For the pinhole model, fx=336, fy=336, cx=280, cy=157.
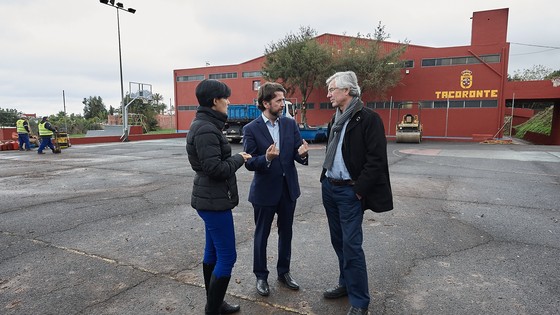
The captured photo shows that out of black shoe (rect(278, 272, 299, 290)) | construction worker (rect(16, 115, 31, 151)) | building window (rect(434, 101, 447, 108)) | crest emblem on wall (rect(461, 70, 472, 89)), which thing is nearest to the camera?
black shoe (rect(278, 272, 299, 290))

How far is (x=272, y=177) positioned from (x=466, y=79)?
26.2 metres

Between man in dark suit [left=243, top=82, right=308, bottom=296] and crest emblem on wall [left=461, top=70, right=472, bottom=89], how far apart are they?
25.7 meters

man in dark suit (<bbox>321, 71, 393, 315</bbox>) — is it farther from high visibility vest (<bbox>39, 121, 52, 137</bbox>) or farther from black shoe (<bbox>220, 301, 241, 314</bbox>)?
high visibility vest (<bbox>39, 121, 52, 137</bbox>)

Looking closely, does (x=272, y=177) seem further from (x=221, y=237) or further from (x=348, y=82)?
(x=348, y=82)

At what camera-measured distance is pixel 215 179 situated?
7.98 ft

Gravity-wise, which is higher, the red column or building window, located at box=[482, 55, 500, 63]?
building window, located at box=[482, 55, 500, 63]

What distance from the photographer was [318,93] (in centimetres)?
3008

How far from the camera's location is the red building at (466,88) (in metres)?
23.8

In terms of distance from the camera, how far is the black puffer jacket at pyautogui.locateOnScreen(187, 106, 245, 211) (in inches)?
91.9

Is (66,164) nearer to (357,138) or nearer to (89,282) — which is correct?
(89,282)

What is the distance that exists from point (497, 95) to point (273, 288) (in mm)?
26304

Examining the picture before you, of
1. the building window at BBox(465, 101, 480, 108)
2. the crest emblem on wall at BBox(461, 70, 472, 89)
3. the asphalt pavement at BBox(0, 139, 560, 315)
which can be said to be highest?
the crest emblem on wall at BBox(461, 70, 472, 89)

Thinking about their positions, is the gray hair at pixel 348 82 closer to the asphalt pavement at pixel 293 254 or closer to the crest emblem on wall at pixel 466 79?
the asphalt pavement at pixel 293 254

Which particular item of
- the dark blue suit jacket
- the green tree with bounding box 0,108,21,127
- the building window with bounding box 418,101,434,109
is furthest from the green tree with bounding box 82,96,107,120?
the dark blue suit jacket
